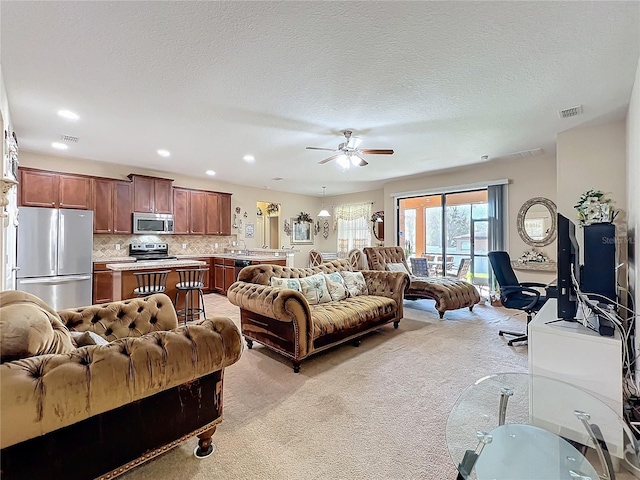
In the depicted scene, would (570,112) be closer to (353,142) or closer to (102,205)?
(353,142)

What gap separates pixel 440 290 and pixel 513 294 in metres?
1.14

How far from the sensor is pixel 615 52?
227 centimetres

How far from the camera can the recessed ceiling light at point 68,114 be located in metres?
3.34

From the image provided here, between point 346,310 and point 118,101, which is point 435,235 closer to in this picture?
point 346,310

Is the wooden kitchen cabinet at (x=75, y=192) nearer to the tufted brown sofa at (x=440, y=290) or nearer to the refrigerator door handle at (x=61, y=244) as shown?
the refrigerator door handle at (x=61, y=244)

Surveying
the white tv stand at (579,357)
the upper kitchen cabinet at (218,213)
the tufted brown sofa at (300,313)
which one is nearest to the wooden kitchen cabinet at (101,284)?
the upper kitchen cabinet at (218,213)

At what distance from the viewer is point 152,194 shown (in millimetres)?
6062

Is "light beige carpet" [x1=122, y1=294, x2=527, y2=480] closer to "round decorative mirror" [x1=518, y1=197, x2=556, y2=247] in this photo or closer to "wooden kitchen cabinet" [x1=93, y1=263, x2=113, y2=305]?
"round decorative mirror" [x1=518, y1=197, x2=556, y2=247]

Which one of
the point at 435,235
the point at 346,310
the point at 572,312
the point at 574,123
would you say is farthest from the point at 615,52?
the point at 435,235

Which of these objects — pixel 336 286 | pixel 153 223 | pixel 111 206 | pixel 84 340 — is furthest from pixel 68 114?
pixel 336 286

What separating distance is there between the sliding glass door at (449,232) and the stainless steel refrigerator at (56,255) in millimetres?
6350

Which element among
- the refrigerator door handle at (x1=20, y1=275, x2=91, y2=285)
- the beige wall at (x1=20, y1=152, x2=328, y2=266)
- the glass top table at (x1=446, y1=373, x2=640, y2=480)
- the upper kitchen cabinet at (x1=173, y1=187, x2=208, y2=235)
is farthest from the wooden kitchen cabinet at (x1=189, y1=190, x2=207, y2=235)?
the glass top table at (x1=446, y1=373, x2=640, y2=480)

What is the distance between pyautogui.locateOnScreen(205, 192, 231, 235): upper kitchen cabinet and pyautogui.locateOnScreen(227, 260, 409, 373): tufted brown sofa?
3956 mm

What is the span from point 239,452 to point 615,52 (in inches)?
151
